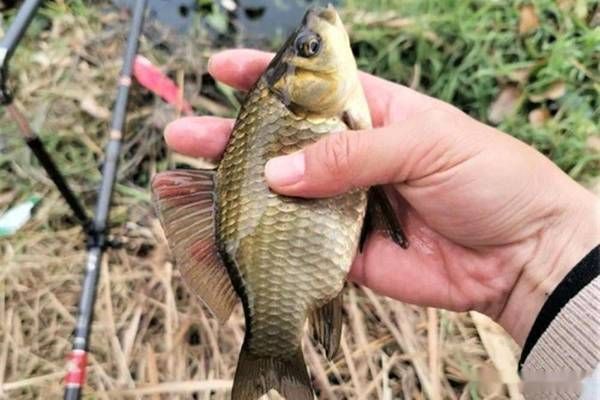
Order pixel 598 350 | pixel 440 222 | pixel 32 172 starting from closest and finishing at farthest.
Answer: pixel 598 350 < pixel 440 222 < pixel 32 172

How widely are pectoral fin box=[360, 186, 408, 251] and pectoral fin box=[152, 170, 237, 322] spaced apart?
1.43 feet

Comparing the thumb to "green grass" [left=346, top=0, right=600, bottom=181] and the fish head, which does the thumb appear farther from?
"green grass" [left=346, top=0, right=600, bottom=181]

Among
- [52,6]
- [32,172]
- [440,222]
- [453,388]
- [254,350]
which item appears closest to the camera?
[254,350]

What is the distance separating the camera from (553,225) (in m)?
2.20

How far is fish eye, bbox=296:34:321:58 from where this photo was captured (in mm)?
1907

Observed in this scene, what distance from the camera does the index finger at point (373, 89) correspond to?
246 centimetres

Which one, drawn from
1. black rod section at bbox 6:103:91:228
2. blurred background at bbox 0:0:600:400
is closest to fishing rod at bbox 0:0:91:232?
black rod section at bbox 6:103:91:228

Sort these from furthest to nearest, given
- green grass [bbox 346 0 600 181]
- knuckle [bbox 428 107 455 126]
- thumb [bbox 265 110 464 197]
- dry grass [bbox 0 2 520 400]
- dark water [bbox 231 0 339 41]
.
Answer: dark water [bbox 231 0 339 41]
green grass [bbox 346 0 600 181]
dry grass [bbox 0 2 520 400]
knuckle [bbox 428 107 455 126]
thumb [bbox 265 110 464 197]

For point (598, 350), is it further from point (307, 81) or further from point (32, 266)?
point (32, 266)

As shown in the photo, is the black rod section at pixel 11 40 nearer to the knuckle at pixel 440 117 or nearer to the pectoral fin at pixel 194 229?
the pectoral fin at pixel 194 229

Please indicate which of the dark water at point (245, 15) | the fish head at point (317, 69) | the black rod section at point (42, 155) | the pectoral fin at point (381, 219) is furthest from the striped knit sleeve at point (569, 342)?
the dark water at point (245, 15)

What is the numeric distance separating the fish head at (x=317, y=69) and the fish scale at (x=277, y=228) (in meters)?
0.04

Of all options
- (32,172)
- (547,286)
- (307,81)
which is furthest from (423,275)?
(32,172)

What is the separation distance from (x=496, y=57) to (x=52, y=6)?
2.14 m
